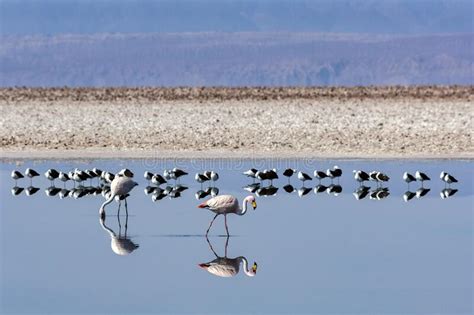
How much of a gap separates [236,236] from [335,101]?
25.8m

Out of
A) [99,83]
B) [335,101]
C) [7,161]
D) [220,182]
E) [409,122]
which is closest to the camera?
[220,182]

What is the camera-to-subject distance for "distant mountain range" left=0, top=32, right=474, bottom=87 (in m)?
137

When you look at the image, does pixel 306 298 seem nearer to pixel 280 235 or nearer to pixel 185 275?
pixel 185 275

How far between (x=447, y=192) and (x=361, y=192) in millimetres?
1146

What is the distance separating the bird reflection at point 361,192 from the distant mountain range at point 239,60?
363 ft

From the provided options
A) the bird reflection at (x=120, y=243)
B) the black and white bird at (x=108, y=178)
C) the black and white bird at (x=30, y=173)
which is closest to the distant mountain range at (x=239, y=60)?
the black and white bird at (x=30, y=173)

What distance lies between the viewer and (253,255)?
519 inches

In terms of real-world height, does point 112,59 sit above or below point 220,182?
above


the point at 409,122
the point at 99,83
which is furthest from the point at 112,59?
the point at 409,122

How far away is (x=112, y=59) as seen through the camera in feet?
486

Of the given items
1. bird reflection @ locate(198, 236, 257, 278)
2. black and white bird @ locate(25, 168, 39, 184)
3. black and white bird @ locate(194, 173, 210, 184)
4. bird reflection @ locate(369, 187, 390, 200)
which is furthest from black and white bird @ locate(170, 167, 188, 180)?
bird reflection @ locate(198, 236, 257, 278)

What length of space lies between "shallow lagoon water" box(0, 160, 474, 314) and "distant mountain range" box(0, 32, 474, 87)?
11260 centimetres

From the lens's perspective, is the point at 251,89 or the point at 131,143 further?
the point at 251,89

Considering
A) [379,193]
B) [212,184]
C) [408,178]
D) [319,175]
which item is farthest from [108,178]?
[408,178]
